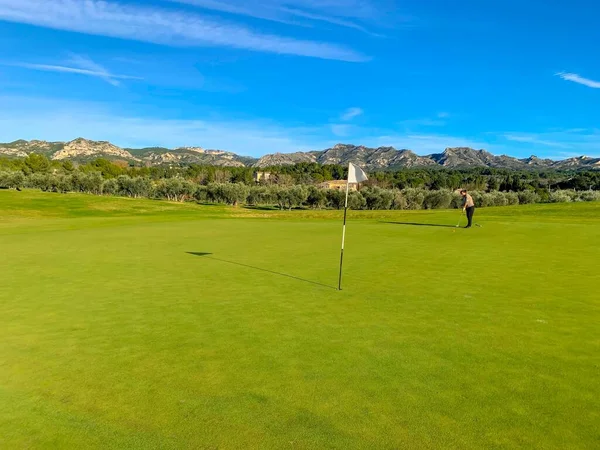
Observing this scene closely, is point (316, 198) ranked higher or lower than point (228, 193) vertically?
higher

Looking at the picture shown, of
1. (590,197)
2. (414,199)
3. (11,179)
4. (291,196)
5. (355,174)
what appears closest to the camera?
(355,174)

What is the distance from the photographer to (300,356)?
17.3ft

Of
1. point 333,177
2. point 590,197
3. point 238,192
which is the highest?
point 333,177

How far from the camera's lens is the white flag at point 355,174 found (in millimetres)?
9320

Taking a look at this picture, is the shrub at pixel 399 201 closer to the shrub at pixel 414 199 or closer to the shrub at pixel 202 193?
the shrub at pixel 414 199

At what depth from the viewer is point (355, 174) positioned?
9.45 m

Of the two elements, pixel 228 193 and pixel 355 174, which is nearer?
pixel 355 174

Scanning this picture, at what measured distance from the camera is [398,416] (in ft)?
12.7

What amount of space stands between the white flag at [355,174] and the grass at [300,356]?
7.51 feet

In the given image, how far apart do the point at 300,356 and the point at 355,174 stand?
5.11 meters

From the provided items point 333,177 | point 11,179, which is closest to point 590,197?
point 11,179

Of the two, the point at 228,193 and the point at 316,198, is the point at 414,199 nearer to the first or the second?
the point at 316,198

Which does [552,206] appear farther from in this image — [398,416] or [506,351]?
[398,416]

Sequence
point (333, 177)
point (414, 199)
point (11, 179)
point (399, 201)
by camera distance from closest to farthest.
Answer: point (11, 179) < point (399, 201) < point (414, 199) < point (333, 177)
